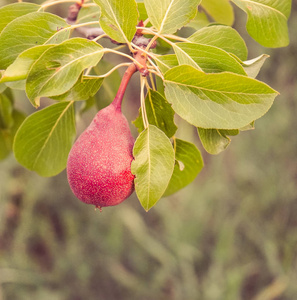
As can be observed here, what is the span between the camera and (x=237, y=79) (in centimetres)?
48

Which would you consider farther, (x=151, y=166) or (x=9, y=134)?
(x=9, y=134)

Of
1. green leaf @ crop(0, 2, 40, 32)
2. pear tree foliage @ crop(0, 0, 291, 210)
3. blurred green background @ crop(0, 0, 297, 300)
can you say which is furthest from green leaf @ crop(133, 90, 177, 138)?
A: blurred green background @ crop(0, 0, 297, 300)

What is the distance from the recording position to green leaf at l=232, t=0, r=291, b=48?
656 mm

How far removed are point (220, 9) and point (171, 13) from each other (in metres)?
0.25

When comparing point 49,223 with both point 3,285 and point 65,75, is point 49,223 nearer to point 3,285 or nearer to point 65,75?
point 3,285

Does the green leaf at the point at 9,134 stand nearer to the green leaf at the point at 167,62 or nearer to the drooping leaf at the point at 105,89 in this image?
the drooping leaf at the point at 105,89

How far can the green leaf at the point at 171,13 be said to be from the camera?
55cm

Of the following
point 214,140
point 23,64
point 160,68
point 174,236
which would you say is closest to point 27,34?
point 23,64

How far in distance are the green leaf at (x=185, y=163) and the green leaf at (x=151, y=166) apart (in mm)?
140

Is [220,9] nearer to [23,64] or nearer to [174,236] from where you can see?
[23,64]

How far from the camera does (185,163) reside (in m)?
0.72

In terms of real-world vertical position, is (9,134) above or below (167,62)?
below

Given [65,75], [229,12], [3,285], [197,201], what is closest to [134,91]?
[197,201]

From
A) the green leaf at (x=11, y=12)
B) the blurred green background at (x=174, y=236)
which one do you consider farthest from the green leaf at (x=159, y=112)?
the blurred green background at (x=174, y=236)
